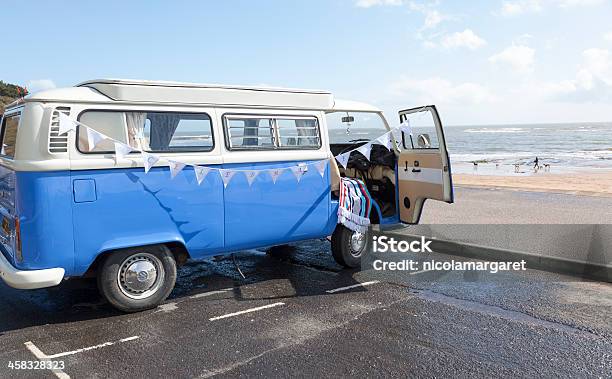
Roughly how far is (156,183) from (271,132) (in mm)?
1632

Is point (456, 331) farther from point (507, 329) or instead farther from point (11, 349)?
point (11, 349)

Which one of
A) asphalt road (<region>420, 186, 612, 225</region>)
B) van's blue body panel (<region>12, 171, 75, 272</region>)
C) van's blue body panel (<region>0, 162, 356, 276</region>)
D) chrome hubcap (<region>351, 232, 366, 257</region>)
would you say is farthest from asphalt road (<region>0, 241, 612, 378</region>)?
asphalt road (<region>420, 186, 612, 225</region>)

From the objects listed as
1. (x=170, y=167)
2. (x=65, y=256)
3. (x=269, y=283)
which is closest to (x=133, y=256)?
(x=65, y=256)

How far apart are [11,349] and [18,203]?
1312mm

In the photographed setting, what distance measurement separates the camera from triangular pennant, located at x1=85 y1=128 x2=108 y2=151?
491 cm

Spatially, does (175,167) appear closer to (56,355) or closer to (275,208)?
(275,208)

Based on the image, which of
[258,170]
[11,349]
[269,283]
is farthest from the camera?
[269,283]

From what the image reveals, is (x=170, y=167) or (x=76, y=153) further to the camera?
(x=170, y=167)

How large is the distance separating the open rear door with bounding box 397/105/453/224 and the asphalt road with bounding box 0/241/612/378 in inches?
43.4

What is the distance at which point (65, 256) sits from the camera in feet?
15.8

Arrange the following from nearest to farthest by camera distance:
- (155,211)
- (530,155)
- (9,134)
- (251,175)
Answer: (155,211) → (9,134) → (251,175) → (530,155)

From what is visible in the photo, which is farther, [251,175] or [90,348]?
[251,175]

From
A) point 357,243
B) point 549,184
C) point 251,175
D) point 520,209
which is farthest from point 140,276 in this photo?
point 549,184

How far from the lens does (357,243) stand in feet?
23.8
